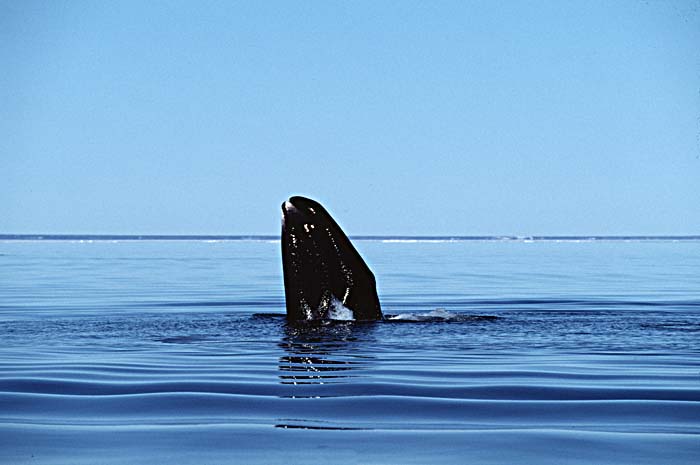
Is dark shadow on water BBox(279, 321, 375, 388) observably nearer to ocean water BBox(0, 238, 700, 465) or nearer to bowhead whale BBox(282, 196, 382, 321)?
ocean water BBox(0, 238, 700, 465)

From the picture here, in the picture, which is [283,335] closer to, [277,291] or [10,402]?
[10,402]

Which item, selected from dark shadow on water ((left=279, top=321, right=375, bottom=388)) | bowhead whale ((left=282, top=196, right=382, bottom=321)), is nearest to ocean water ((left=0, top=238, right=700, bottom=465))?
dark shadow on water ((left=279, top=321, right=375, bottom=388))

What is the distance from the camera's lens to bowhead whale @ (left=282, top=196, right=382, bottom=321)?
13758mm

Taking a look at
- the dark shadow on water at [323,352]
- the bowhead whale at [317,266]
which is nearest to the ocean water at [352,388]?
the dark shadow on water at [323,352]

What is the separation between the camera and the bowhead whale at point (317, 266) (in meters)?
13.8

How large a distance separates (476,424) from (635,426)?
1064mm

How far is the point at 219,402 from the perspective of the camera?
8727mm

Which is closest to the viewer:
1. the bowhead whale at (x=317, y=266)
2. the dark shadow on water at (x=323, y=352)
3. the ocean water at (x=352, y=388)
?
the ocean water at (x=352, y=388)

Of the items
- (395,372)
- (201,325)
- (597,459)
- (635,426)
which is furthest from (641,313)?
(597,459)

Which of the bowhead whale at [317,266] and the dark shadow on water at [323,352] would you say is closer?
the dark shadow on water at [323,352]

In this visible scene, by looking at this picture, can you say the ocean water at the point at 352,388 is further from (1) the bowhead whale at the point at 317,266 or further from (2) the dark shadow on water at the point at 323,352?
(1) the bowhead whale at the point at 317,266

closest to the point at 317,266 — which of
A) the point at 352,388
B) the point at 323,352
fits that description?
the point at 323,352

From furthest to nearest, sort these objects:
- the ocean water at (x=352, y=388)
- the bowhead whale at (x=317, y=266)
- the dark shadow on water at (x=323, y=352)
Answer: the bowhead whale at (x=317, y=266)
the dark shadow on water at (x=323, y=352)
the ocean water at (x=352, y=388)

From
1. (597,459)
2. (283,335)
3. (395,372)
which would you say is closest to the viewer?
(597,459)
